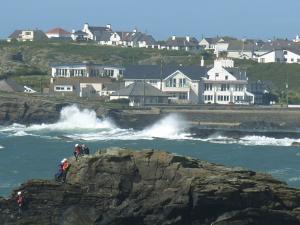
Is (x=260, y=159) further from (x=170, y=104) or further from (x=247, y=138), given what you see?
(x=170, y=104)

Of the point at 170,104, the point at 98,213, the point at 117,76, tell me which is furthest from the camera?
the point at 117,76

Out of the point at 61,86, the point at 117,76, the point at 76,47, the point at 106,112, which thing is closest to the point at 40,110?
the point at 106,112

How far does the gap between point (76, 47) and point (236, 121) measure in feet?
178

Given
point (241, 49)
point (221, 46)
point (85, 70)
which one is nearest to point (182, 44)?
point (221, 46)

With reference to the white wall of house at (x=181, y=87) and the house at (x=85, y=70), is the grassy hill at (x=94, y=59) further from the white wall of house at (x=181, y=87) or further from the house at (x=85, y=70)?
the white wall of house at (x=181, y=87)

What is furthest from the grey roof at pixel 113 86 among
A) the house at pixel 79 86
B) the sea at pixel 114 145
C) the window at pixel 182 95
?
the sea at pixel 114 145

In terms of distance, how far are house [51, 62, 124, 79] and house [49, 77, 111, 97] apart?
7.55 meters

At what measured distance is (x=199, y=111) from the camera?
333 feet

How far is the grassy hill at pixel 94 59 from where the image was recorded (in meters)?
129

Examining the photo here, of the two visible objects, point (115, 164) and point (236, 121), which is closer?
point (115, 164)

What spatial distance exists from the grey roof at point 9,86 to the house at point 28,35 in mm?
54569

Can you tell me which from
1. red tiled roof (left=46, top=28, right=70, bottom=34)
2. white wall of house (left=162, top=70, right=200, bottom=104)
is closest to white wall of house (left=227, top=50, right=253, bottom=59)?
red tiled roof (left=46, top=28, right=70, bottom=34)

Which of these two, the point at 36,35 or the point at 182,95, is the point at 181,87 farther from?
the point at 36,35

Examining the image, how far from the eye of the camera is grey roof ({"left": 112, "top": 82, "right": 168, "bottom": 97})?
109 meters
